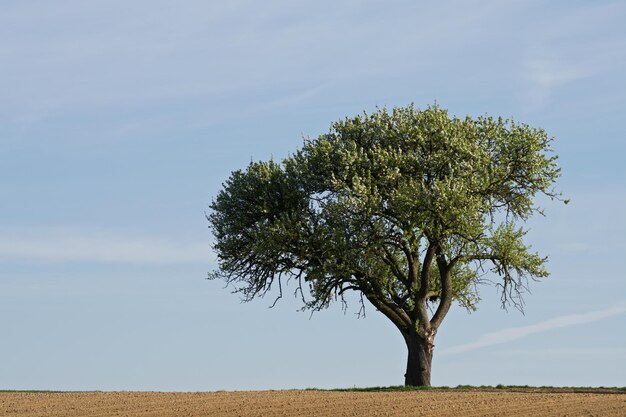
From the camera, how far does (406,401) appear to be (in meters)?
36.8

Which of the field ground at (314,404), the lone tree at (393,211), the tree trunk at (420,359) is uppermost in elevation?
the lone tree at (393,211)

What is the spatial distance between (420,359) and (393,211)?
29.3 feet

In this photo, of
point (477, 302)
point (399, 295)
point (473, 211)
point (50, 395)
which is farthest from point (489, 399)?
point (50, 395)

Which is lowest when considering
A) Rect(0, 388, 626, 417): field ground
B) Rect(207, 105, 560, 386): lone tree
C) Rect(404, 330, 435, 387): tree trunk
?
Rect(0, 388, 626, 417): field ground

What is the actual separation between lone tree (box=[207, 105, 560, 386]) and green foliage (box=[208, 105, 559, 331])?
7 cm

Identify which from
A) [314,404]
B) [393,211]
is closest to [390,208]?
[393,211]

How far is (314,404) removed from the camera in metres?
35.9

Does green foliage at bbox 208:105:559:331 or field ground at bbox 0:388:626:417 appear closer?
field ground at bbox 0:388:626:417

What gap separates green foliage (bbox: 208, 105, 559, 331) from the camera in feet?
153

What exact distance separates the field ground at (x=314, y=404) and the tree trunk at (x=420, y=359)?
4.81 m

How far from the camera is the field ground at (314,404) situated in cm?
3344

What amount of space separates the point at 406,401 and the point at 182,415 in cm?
956

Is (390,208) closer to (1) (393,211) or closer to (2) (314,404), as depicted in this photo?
(1) (393,211)

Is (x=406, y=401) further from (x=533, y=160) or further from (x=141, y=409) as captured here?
(x=533, y=160)
